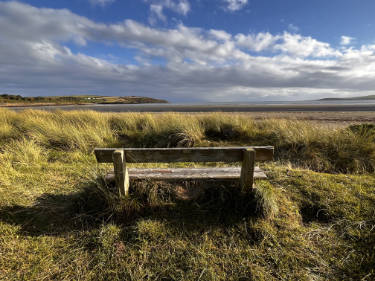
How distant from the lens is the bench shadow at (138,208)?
239 cm

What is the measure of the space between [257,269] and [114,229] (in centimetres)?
178

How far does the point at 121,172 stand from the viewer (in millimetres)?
2375

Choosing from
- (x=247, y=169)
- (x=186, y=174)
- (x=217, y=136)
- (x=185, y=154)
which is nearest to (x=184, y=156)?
(x=185, y=154)

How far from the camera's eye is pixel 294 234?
2.21 meters

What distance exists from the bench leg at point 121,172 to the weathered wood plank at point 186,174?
223 mm

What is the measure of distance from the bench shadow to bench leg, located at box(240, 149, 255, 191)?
0.59 feet

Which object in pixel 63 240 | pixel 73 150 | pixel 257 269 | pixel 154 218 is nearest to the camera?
pixel 257 269

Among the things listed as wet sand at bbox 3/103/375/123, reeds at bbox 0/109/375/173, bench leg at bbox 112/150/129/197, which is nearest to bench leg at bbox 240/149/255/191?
bench leg at bbox 112/150/129/197

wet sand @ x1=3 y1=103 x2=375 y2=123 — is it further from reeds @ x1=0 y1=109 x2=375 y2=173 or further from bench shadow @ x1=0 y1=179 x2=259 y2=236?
bench shadow @ x1=0 y1=179 x2=259 y2=236

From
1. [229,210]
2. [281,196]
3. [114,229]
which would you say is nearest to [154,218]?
[114,229]

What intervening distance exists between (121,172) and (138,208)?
2.00 ft

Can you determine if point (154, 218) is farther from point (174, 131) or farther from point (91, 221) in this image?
point (174, 131)

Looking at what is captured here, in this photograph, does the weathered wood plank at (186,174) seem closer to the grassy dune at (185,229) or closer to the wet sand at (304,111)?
the grassy dune at (185,229)

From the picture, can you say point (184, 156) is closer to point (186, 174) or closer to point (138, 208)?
point (186, 174)
